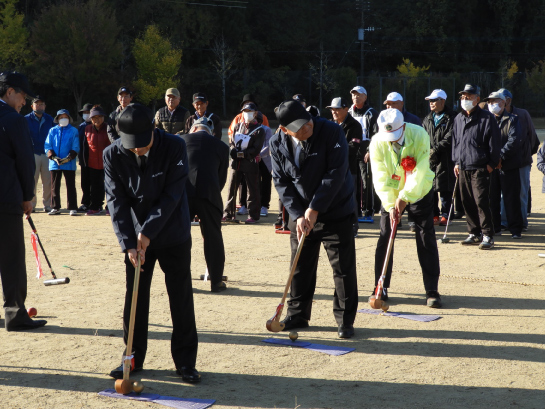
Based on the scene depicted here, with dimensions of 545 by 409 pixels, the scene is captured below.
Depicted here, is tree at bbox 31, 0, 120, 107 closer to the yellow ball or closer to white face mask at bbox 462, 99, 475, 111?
white face mask at bbox 462, 99, 475, 111

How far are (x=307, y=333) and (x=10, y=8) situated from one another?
49051mm

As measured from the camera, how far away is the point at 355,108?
1182 centimetres

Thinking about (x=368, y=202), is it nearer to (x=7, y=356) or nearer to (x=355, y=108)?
(x=355, y=108)

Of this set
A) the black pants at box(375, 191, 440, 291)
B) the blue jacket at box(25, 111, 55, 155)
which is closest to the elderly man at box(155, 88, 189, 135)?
the blue jacket at box(25, 111, 55, 155)

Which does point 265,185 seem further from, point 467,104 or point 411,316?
point 411,316

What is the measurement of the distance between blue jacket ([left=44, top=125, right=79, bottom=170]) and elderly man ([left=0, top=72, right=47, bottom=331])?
729cm

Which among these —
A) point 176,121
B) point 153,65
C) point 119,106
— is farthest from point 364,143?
point 153,65

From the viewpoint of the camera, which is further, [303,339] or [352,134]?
[352,134]

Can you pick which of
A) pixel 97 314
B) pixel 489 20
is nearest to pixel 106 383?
pixel 97 314

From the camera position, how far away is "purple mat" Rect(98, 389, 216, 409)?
444cm

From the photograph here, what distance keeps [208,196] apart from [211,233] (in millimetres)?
424

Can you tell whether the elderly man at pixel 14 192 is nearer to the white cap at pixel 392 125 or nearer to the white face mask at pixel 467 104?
the white cap at pixel 392 125

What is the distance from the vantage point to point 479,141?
9.60m

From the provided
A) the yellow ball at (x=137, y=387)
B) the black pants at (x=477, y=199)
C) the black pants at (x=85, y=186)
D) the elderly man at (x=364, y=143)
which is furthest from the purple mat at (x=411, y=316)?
the black pants at (x=85, y=186)
